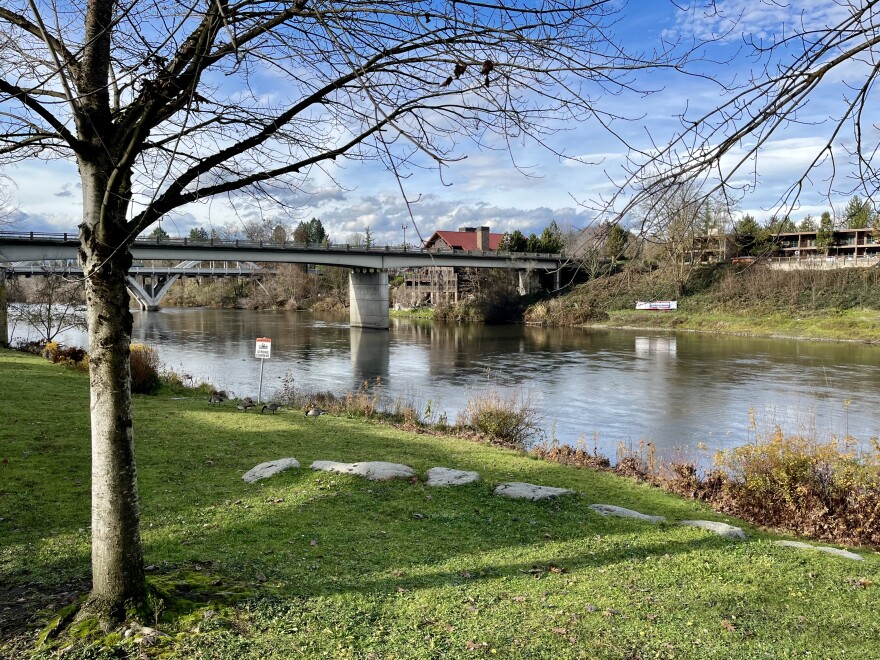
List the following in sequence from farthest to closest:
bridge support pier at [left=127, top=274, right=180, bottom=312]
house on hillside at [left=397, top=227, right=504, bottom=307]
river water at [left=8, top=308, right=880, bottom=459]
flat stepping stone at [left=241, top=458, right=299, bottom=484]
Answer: bridge support pier at [left=127, top=274, right=180, bottom=312], house on hillside at [left=397, top=227, right=504, bottom=307], river water at [left=8, top=308, right=880, bottom=459], flat stepping stone at [left=241, top=458, right=299, bottom=484]

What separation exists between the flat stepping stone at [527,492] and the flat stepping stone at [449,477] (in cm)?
44

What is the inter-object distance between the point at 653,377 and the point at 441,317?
148ft

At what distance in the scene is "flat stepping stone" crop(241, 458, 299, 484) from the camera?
8.43 metres

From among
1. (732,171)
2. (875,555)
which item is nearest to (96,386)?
(732,171)

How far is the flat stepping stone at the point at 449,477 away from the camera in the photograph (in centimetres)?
831

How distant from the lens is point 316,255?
5741 centimetres

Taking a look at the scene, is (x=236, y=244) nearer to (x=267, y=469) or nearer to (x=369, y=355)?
(x=369, y=355)

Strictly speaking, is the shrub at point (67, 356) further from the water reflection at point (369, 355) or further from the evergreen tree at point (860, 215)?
the evergreen tree at point (860, 215)

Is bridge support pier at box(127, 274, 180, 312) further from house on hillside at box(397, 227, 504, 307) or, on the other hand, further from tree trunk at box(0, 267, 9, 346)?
tree trunk at box(0, 267, 9, 346)

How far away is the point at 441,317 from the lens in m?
72.7

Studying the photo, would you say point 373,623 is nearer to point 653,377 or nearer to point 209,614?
point 209,614

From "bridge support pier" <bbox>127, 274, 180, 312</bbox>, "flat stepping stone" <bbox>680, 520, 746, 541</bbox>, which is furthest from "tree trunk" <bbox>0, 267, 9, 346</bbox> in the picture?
"bridge support pier" <bbox>127, 274, 180, 312</bbox>

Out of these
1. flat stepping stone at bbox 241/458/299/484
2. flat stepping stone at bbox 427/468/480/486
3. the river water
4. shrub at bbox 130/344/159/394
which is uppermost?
shrub at bbox 130/344/159/394

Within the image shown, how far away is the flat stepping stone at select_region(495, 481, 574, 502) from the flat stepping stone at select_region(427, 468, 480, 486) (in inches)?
17.2
